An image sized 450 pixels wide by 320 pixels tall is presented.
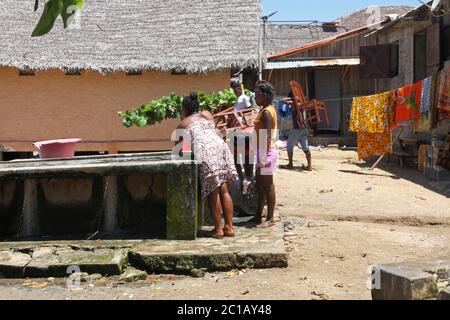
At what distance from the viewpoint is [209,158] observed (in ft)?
18.7

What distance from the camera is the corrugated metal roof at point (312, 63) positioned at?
18.6 m

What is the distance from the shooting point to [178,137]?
232 inches

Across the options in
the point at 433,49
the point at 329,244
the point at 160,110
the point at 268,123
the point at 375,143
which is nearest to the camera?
the point at 329,244

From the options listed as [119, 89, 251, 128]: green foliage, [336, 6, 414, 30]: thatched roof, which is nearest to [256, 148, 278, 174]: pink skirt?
[119, 89, 251, 128]: green foliage

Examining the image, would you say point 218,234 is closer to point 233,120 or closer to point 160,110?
point 233,120

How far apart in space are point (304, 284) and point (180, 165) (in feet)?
5.57

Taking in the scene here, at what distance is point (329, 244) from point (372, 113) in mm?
7491

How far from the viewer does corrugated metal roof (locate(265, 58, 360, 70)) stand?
60.9 feet

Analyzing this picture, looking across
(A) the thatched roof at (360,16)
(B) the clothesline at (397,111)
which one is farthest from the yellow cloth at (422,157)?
(A) the thatched roof at (360,16)

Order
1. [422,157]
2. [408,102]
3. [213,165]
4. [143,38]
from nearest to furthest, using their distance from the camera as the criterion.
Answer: [213,165], [408,102], [422,157], [143,38]

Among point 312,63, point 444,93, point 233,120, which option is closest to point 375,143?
point 444,93
